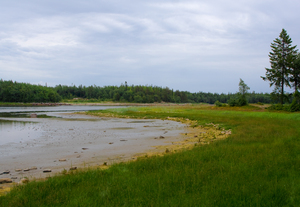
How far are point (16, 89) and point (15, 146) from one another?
557 ft

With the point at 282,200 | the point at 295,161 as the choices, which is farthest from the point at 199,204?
the point at 295,161

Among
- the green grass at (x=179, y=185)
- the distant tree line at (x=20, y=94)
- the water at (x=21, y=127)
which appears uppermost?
the distant tree line at (x=20, y=94)

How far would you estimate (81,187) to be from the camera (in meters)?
6.46

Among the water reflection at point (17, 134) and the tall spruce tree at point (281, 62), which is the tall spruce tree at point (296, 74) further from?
the water reflection at point (17, 134)

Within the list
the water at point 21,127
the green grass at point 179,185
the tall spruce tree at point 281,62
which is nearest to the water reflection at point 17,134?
the water at point 21,127

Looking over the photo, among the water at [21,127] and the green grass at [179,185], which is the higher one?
the green grass at [179,185]

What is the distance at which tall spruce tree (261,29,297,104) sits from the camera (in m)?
52.1

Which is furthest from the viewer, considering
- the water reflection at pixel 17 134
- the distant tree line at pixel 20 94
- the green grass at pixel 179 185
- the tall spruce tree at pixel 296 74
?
the distant tree line at pixel 20 94

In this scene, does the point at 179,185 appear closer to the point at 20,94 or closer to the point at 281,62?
the point at 281,62

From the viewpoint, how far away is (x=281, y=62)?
171ft

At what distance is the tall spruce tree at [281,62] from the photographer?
171 feet

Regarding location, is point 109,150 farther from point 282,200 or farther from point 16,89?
point 16,89

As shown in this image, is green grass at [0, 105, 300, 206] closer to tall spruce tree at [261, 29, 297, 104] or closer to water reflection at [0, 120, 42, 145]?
water reflection at [0, 120, 42, 145]

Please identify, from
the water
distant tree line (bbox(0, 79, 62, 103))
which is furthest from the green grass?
distant tree line (bbox(0, 79, 62, 103))
